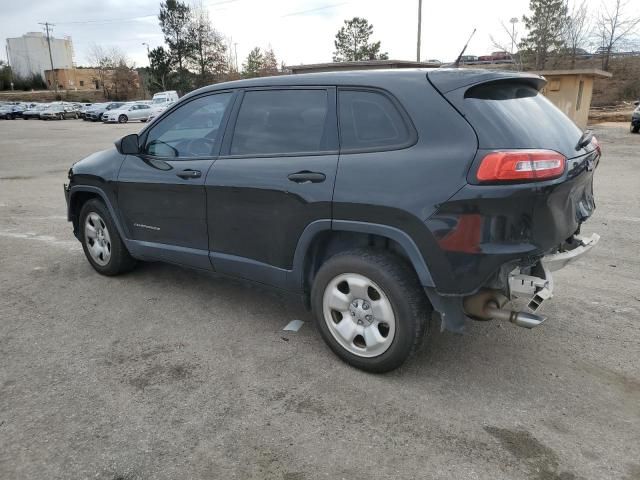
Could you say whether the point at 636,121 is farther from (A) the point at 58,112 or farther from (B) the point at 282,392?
(A) the point at 58,112

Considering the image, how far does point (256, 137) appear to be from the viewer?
3.69 m

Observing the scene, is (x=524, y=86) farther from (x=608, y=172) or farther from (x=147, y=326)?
(x=608, y=172)

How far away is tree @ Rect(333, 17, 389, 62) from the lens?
63500 millimetres

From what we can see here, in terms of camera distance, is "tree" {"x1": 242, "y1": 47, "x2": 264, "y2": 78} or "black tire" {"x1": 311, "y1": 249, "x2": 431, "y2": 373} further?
"tree" {"x1": 242, "y1": 47, "x2": 264, "y2": 78}

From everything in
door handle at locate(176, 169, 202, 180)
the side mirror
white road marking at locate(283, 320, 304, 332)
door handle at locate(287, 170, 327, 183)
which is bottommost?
white road marking at locate(283, 320, 304, 332)

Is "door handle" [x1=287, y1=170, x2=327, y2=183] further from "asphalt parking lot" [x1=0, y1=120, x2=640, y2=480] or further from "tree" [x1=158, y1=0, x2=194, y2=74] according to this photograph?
"tree" [x1=158, y1=0, x2=194, y2=74]

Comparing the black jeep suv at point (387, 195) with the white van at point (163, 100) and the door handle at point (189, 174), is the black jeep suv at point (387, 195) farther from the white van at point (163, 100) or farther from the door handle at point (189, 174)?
the white van at point (163, 100)

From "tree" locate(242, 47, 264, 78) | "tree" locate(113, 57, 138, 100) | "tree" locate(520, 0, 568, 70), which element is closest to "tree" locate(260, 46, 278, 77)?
"tree" locate(242, 47, 264, 78)

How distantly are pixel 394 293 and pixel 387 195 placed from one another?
56cm

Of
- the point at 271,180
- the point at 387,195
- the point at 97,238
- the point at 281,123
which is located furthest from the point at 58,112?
the point at 387,195

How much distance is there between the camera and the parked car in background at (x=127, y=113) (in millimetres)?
38469

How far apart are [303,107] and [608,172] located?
32.2 feet

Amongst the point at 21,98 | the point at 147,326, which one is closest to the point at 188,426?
the point at 147,326

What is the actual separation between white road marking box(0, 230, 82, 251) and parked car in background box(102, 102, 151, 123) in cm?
3421
